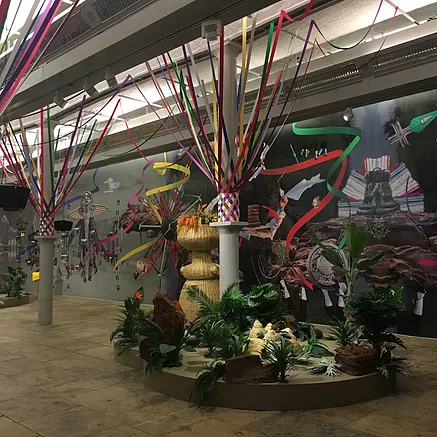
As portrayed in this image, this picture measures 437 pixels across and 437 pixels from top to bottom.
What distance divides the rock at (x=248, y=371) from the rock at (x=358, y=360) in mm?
755

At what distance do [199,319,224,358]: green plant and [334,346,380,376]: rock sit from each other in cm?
136

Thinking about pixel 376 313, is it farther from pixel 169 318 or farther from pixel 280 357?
pixel 169 318

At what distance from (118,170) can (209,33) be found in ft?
30.4

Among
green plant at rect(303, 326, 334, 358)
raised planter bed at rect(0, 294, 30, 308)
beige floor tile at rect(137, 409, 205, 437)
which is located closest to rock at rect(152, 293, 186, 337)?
beige floor tile at rect(137, 409, 205, 437)

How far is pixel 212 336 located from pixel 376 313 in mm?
1797

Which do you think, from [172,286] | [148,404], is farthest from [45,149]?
[148,404]

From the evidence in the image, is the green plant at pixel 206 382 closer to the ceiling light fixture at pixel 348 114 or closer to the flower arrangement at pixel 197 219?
the flower arrangement at pixel 197 219

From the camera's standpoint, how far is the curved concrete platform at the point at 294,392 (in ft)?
14.2

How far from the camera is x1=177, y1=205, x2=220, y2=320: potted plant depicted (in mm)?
7402

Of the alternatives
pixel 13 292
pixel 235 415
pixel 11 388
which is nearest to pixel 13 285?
pixel 13 292

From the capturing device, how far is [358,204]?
27.5 feet

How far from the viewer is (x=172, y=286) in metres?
12.0

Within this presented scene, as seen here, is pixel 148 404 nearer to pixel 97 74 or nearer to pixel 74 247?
pixel 97 74

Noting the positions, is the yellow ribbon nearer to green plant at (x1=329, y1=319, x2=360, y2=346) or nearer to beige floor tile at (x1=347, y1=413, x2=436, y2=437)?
green plant at (x1=329, y1=319, x2=360, y2=346)
